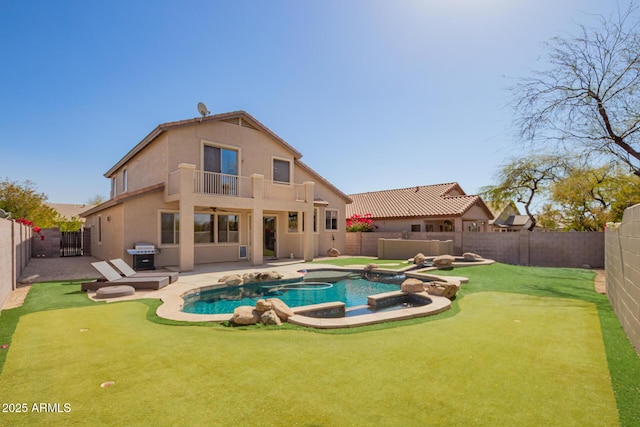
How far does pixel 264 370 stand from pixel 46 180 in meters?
36.1

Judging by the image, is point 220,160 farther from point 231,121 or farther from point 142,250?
point 142,250

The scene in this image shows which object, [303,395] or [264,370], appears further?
[264,370]

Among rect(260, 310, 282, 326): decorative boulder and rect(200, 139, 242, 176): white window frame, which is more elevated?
rect(200, 139, 242, 176): white window frame

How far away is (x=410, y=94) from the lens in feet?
50.2

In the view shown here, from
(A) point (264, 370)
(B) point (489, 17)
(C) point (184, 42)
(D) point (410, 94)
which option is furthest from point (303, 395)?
(D) point (410, 94)

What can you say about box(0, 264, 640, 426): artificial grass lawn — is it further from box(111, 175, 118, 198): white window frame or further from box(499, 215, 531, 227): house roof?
box(499, 215, 531, 227): house roof

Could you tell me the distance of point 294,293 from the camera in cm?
1063

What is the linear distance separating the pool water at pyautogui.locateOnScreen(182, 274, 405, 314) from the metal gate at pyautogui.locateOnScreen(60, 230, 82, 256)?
62.2 ft

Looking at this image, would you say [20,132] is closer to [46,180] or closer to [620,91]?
[46,180]

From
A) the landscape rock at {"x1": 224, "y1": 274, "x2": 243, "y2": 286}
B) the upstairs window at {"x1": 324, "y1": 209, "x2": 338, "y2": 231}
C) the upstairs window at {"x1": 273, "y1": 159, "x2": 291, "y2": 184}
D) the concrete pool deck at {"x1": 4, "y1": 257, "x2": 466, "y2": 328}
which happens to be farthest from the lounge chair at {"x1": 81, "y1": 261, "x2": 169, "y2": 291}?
the upstairs window at {"x1": 324, "y1": 209, "x2": 338, "y2": 231}

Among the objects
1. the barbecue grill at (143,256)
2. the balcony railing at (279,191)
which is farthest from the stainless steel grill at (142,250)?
the balcony railing at (279,191)

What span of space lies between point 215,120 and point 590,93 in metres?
15.0

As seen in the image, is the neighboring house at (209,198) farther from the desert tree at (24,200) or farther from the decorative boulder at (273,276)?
the desert tree at (24,200)

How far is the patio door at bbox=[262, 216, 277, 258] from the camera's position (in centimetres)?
2017
